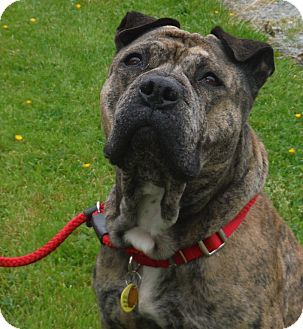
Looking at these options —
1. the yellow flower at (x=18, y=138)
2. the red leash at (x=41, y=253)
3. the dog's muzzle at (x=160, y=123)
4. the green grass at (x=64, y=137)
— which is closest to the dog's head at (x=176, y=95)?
the dog's muzzle at (x=160, y=123)

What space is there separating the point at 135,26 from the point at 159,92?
2.57 feet

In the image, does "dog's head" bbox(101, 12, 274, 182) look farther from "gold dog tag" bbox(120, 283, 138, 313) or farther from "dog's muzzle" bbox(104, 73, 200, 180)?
"gold dog tag" bbox(120, 283, 138, 313)

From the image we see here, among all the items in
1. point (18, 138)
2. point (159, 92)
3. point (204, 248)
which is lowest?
point (18, 138)

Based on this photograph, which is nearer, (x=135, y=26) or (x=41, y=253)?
(x=135, y=26)

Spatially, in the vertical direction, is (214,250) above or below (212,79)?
below

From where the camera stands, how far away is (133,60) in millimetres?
3240

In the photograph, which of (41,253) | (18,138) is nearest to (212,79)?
(41,253)

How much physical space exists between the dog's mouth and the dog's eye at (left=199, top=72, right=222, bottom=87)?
1.24ft

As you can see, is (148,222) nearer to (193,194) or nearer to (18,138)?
(193,194)

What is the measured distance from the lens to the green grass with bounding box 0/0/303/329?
15.0ft

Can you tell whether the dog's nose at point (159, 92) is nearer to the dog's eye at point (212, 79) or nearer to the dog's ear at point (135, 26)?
the dog's eye at point (212, 79)

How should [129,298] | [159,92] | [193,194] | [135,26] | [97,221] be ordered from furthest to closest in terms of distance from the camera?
[97,221] < [135,26] < [129,298] < [193,194] < [159,92]

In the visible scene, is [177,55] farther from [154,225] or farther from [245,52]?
[154,225]

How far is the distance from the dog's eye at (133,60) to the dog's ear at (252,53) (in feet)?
1.49
